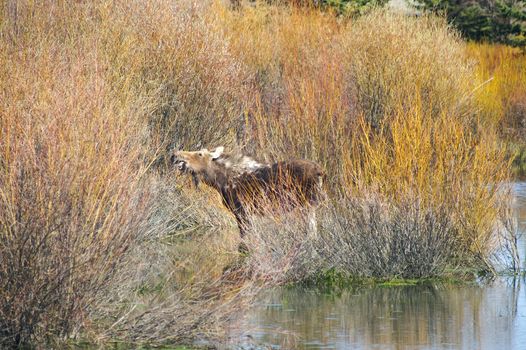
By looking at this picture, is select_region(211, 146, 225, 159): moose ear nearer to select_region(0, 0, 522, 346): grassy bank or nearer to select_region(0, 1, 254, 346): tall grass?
select_region(0, 0, 522, 346): grassy bank

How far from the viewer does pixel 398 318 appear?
39.3 feet

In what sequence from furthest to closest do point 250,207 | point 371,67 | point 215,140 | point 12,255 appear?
point 371,67 → point 215,140 → point 250,207 → point 12,255

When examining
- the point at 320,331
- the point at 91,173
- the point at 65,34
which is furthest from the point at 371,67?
the point at 91,173

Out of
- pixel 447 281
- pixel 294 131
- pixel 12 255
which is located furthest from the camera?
pixel 294 131

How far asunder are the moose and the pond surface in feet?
4.27

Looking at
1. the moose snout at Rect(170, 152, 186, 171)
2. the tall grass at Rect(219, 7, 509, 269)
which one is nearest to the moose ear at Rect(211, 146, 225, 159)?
the moose snout at Rect(170, 152, 186, 171)

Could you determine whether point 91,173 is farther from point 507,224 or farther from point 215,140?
point 215,140

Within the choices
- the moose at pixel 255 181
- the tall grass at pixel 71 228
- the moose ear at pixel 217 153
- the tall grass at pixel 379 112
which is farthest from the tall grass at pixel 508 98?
the tall grass at pixel 71 228

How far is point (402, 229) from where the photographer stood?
1391 centimetres

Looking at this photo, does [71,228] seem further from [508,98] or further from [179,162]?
[508,98]

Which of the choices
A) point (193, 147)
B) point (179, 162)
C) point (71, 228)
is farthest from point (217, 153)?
point (71, 228)

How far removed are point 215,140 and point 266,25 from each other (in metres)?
7.83

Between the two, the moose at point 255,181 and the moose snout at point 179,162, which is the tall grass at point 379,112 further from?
the moose snout at point 179,162

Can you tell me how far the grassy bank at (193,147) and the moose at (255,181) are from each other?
→ 319mm
